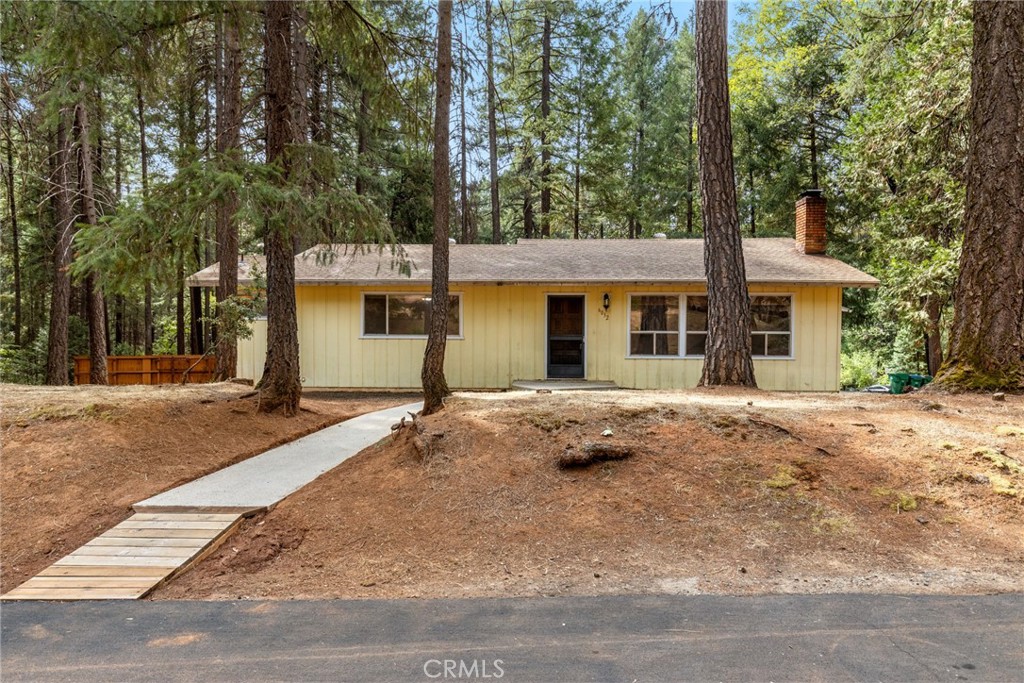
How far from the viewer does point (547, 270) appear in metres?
12.5

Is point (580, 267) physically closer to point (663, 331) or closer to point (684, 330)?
point (663, 331)

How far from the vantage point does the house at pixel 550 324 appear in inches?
473

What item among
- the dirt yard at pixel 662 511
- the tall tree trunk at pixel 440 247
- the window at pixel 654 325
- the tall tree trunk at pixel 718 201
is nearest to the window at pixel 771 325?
the window at pixel 654 325

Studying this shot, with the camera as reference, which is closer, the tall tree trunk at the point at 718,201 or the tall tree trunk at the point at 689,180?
the tall tree trunk at the point at 718,201

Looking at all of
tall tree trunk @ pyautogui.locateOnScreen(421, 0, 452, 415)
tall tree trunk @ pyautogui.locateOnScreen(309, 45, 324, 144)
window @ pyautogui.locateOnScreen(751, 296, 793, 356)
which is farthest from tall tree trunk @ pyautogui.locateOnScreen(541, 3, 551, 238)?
tall tree trunk @ pyautogui.locateOnScreen(421, 0, 452, 415)

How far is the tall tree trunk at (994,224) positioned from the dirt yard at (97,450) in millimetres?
7857

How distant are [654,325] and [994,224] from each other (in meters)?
6.48

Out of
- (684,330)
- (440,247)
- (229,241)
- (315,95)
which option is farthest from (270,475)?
(315,95)

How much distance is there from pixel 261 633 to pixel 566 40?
2303 centimetres

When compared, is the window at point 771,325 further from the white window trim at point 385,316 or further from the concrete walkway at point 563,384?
the white window trim at point 385,316

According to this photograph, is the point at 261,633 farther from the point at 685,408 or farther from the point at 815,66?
the point at 815,66

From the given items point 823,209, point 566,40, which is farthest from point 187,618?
point 566,40

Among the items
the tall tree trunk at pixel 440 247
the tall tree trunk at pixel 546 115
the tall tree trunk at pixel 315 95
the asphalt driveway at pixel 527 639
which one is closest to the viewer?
the asphalt driveway at pixel 527 639

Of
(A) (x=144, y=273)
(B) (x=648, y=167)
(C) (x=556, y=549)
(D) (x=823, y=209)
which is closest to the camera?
(C) (x=556, y=549)
